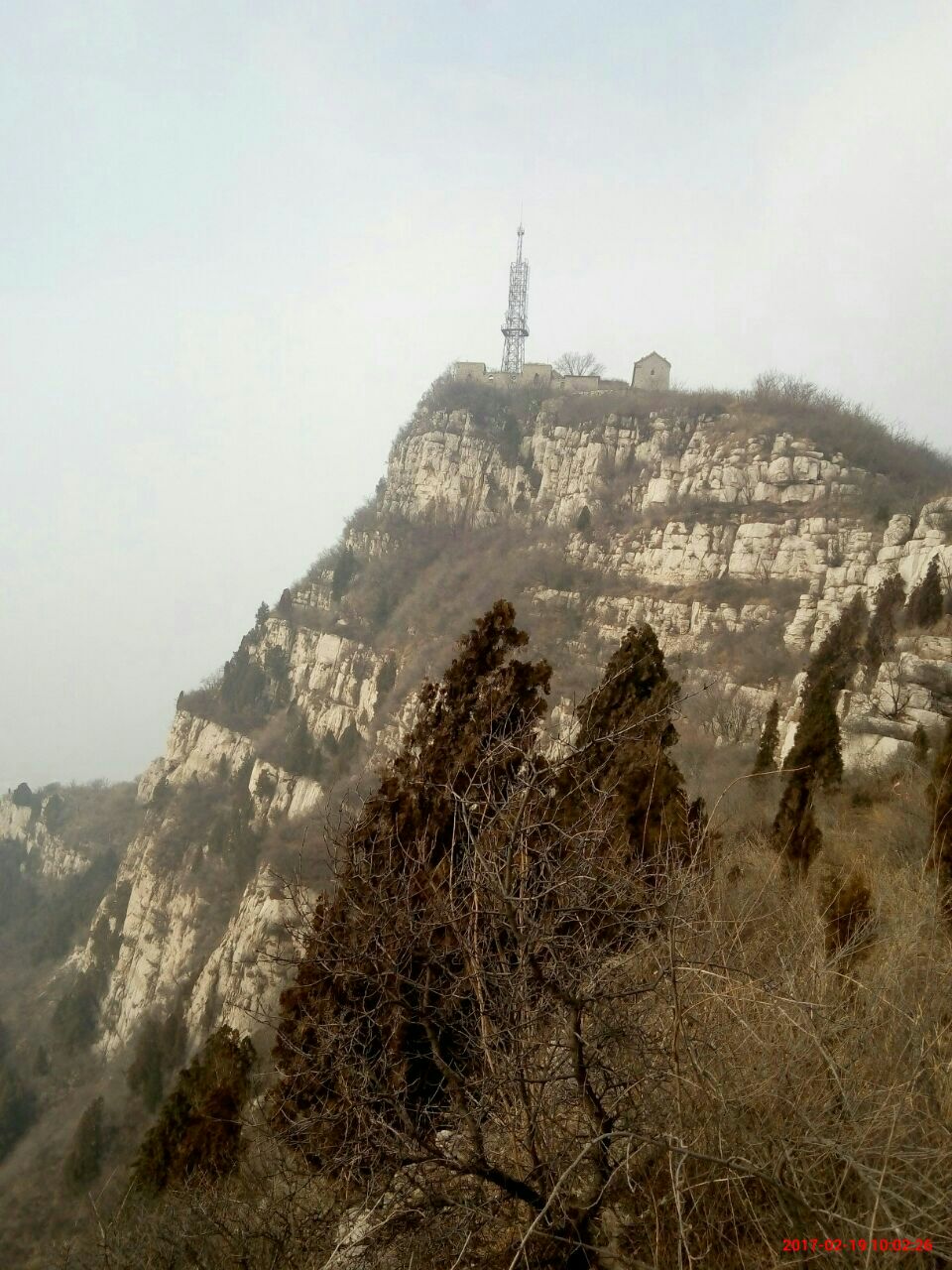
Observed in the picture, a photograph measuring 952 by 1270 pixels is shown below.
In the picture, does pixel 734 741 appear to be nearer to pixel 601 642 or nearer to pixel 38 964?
pixel 601 642

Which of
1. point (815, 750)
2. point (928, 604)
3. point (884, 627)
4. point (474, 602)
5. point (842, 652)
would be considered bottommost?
point (815, 750)

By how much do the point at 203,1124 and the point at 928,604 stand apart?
21851mm

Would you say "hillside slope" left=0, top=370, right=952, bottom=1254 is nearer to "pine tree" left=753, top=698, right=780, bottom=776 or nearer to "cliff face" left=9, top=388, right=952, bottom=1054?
"cliff face" left=9, top=388, right=952, bottom=1054

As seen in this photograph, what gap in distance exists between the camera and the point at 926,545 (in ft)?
95.3

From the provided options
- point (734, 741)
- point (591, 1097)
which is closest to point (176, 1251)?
point (591, 1097)

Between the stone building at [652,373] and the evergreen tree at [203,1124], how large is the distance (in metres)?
55.6

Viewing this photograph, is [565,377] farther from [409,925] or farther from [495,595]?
[409,925]

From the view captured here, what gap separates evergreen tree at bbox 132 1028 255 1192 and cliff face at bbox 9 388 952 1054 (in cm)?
1571

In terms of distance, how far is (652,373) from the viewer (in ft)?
193

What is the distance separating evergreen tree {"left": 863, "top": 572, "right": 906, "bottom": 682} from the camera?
21641 mm

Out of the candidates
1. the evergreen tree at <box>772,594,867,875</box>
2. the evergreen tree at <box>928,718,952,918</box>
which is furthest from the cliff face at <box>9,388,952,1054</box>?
the evergreen tree at <box>928,718,952,918</box>

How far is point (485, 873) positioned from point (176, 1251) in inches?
181
